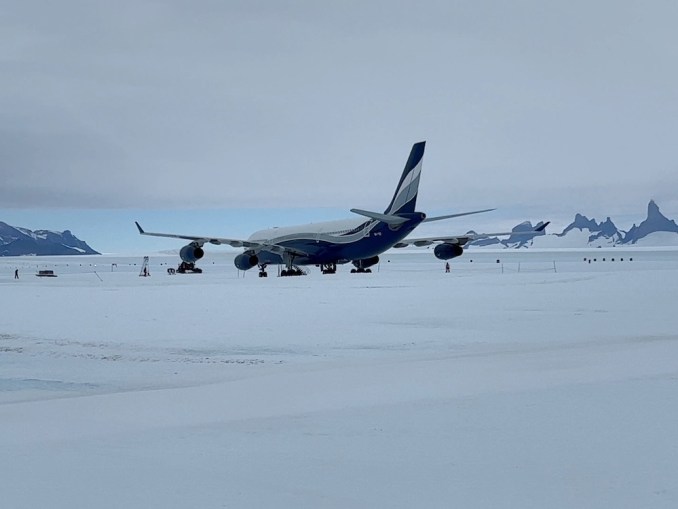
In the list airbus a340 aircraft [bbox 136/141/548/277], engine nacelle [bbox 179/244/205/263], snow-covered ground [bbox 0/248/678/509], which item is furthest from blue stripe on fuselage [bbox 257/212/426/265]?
snow-covered ground [bbox 0/248/678/509]

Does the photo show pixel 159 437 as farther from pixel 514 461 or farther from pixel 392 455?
pixel 514 461

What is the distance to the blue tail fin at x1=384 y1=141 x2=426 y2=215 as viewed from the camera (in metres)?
44.0

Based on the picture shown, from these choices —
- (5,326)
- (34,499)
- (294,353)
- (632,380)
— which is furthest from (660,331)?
(5,326)

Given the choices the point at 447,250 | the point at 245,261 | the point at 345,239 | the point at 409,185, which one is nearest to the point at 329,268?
the point at 345,239

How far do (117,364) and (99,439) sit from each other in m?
4.61

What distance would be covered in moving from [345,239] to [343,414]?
128ft

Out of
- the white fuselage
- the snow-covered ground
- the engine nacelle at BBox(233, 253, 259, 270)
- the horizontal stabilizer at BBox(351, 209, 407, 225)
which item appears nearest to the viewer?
the snow-covered ground

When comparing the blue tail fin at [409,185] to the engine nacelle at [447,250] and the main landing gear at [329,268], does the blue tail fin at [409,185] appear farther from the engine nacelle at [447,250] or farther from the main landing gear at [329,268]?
the engine nacelle at [447,250]

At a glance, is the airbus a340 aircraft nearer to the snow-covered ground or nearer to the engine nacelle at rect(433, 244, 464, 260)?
the engine nacelle at rect(433, 244, 464, 260)

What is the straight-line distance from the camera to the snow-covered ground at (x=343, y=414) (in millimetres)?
4621

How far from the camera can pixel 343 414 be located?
6891mm

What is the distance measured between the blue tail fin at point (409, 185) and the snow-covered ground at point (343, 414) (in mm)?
28711

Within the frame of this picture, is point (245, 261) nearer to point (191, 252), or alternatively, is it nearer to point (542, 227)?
point (191, 252)

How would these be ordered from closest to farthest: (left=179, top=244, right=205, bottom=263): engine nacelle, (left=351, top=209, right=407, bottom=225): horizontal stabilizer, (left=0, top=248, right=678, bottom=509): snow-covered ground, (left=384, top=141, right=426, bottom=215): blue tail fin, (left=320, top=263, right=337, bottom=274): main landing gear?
1. (left=0, top=248, right=678, bottom=509): snow-covered ground
2. (left=351, top=209, right=407, bottom=225): horizontal stabilizer
3. (left=384, top=141, right=426, bottom=215): blue tail fin
4. (left=179, top=244, right=205, bottom=263): engine nacelle
5. (left=320, top=263, right=337, bottom=274): main landing gear
